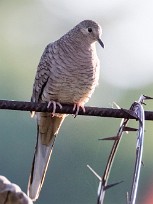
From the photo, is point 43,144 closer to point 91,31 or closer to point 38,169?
point 38,169

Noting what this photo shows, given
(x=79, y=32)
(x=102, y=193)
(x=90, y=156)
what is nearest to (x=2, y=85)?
(x=90, y=156)

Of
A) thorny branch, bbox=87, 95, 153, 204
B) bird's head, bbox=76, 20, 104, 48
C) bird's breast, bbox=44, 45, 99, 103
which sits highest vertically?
thorny branch, bbox=87, 95, 153, 204

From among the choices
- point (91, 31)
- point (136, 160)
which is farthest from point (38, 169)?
point (136, 160)

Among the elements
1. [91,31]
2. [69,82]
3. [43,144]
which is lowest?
[43,144]

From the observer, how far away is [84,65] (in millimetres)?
4203

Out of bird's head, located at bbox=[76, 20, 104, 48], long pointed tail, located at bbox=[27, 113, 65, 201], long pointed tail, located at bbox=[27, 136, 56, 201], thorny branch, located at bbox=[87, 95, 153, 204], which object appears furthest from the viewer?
bird's head, located at bbox=[76, 20, 104, 48]

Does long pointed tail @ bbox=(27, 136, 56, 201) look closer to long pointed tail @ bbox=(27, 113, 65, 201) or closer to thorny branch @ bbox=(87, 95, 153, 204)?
long pointed tail @ bbox=(27, 113, 65, 201)

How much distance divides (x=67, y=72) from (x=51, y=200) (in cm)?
426

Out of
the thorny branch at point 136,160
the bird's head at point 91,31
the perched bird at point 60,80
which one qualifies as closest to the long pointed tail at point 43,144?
the perched bird at point 60,80

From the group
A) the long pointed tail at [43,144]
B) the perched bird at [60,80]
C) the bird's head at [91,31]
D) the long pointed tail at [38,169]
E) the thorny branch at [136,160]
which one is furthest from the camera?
the bird's head at [91,31]

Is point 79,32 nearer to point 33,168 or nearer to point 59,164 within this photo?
point 33,168

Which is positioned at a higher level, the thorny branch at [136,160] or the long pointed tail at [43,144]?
the thorny branch at [136,160]

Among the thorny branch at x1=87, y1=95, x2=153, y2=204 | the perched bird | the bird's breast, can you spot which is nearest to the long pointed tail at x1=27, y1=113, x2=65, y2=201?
the perched bird

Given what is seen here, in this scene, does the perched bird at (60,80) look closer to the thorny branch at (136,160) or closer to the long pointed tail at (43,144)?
the long pointed tail at (43,144)
